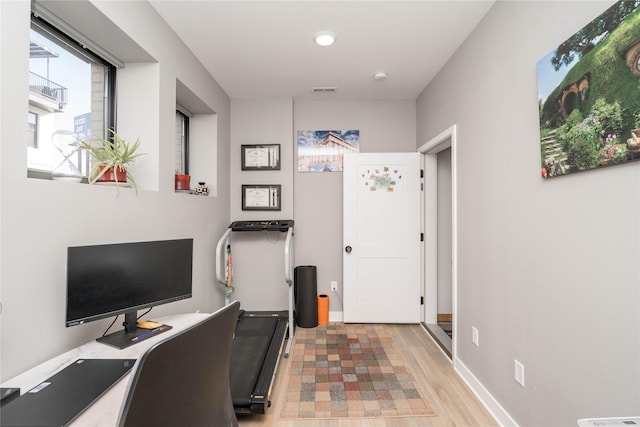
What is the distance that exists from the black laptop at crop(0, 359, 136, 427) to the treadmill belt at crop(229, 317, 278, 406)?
891mm

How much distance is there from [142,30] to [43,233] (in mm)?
1377

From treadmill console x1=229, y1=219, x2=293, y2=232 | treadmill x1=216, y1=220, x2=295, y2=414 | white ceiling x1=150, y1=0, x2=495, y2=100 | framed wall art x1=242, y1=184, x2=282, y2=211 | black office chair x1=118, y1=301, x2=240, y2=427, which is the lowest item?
treadmill x1=216, y1=220, x2=295, y2=414

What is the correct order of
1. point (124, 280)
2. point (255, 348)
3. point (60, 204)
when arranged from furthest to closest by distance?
point (255, 348), point (124, 280), point (60, 204)

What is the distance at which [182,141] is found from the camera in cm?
295

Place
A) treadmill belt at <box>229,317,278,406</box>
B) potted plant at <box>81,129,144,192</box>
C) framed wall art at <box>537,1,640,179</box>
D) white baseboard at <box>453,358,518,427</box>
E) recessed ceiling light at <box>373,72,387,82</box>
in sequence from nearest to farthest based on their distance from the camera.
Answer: framed wall art at <box>537,1,640,179</box>, potted plant at <box>81,129,144,192</box>, white baseboard at <box>453,358,518,427</box>, treadmill belt at <box>229,317,278,406</box>, recessed ceiling light at <box>373,72,387,82</box>

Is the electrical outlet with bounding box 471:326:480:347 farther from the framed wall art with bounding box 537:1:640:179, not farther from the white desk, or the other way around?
the white desk

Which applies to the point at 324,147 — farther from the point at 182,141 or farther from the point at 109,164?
the point at 109,164

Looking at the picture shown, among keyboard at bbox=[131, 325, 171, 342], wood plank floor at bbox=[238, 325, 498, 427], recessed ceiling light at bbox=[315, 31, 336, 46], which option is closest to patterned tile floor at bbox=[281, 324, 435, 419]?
wood plank floor at bbox=[238, 325, 498, 427]

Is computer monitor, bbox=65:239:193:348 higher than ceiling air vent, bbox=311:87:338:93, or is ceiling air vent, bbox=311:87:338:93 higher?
ceiling air vent, bbox=311:87:338:93

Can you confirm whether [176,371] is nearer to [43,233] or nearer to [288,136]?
[43,233]

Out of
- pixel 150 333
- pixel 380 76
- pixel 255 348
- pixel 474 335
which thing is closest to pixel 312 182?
pixel 380 76

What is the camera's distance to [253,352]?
228 cm

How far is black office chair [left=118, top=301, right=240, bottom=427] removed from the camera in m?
0.64

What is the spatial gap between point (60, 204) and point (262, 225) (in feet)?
6.32
